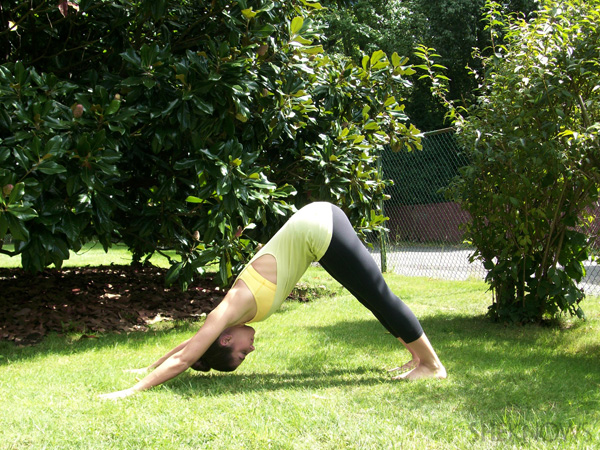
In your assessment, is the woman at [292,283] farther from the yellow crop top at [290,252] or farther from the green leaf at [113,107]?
the green leaf at [113,107]

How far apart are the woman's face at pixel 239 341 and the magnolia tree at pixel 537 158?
2.62m

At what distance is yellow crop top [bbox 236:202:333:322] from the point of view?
146 inches

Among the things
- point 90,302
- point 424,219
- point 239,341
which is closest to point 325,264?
point 239,341

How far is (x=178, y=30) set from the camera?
20.9ft

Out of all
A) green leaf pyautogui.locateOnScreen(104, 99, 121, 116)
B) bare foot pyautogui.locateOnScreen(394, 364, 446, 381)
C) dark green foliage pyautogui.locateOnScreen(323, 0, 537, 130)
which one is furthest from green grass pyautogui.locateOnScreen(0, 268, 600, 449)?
dark green foliage pyautogui.locateOnScreen(323, 0, 537, 130)

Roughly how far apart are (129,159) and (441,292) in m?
4.75

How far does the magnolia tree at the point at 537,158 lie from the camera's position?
14.4 ft

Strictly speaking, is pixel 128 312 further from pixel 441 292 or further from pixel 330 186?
pixel 441 292

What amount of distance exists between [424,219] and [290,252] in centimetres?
865

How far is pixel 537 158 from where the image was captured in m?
4.61

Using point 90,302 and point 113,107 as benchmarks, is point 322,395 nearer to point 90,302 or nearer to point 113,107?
point 113,107

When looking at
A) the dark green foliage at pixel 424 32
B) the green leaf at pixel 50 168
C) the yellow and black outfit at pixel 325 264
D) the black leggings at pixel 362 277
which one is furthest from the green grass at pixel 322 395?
the dark green foliage at pixel 424 32

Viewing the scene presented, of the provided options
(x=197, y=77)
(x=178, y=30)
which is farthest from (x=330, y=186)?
(x=178, y=30)

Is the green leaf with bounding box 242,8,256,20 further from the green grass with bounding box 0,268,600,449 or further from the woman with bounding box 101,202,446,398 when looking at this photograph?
the green grass with bounding box 0,268,600,449
